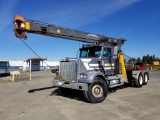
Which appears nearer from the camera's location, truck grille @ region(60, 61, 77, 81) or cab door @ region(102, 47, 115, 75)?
truck grille @ region(60, 61, 77, 81)

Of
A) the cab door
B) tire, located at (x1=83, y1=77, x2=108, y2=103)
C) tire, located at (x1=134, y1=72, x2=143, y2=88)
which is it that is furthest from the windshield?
tire, located at (x1=134, y1=72, x2=143, y2=88)

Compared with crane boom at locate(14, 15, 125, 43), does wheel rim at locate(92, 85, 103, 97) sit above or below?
below

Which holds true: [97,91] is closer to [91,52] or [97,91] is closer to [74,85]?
[74,85]

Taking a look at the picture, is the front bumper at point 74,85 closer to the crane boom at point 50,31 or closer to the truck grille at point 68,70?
the truck grille at point 68,70

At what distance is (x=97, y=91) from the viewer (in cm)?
988

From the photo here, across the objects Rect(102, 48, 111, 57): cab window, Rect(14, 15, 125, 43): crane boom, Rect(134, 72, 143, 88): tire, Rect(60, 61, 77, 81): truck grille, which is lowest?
Rect(134, 72, 143, 88): tire

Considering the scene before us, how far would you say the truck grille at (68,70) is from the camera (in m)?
10.2

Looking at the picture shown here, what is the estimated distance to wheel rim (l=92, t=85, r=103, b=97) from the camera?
9727 mm

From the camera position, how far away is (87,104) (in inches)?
358

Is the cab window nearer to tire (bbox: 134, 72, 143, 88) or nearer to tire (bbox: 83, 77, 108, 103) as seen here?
tire (bbox: 83, 77, 108, 103)

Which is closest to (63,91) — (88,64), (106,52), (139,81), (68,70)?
(68,70)

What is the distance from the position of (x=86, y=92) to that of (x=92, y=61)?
192cm

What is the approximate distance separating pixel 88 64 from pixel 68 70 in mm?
1111

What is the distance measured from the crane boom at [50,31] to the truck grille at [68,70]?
5.50ft
